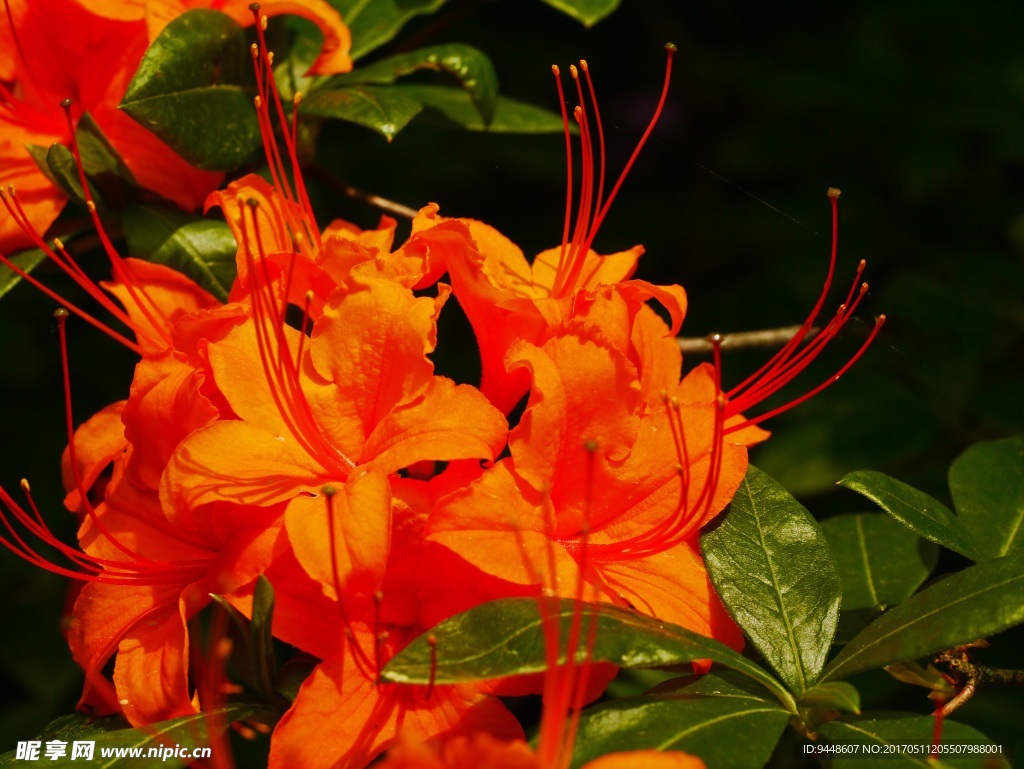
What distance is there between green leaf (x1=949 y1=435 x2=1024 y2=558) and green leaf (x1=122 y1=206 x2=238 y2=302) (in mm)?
1147

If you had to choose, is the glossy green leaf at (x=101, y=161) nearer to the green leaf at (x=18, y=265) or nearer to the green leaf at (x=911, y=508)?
the green leaf at (x=18, y=265)

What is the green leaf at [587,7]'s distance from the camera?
190 cm

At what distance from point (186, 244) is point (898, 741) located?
1.20m

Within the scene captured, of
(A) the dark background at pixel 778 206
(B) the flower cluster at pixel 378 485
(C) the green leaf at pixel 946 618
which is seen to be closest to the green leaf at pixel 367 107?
(B) the flower cluster at pixel 378 485

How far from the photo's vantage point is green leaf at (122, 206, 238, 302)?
1.68m

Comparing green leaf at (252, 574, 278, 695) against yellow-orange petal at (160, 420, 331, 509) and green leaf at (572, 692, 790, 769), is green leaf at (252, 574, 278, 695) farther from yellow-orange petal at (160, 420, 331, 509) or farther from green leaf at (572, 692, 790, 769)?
green leaf at (572, 692, 790, 769)

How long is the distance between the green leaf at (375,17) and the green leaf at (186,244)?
0.47 meters

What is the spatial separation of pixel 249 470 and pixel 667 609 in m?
0.51

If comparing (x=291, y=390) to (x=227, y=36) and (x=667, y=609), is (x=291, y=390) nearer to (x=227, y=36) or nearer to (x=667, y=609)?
(x=667, y=609)

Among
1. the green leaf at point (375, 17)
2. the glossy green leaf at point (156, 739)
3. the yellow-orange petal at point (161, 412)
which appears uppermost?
the green leaf at point (375, 17)

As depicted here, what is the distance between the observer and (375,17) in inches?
80.5

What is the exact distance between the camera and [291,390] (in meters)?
1.34

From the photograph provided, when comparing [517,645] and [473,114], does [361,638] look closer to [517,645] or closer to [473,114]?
[517,645]

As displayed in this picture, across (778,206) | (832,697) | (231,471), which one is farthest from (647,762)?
(778,206)
